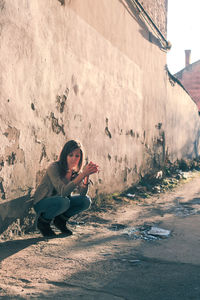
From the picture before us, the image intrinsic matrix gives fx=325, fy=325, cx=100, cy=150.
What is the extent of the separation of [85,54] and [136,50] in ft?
6.96

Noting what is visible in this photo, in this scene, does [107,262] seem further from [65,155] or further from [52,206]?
[65,155]

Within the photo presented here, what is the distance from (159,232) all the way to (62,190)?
3.97ft

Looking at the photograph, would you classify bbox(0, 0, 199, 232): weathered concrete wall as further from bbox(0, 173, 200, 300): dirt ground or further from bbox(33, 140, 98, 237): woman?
bbox(0, 173, 200, 300): dirt ground

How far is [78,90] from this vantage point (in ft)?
13.3

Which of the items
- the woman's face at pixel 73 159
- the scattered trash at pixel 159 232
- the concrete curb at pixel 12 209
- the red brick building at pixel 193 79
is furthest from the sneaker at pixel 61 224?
the red brick building at pixel 193 79

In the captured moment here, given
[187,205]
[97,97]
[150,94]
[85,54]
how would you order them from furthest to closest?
[150,94]
[187,205]
[97,97]
[85,54]

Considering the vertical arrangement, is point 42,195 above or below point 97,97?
below

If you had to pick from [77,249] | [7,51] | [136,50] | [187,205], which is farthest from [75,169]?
[136,50]

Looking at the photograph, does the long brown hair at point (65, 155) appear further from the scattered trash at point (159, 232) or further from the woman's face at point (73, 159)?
the scattered trash at point (159, 232)

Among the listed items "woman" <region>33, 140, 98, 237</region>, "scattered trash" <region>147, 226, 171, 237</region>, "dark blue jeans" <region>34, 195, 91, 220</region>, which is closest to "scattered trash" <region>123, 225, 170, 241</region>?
"scattered trash" <region>147, 226, 171, 237</region>

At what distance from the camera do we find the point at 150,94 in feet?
22.6

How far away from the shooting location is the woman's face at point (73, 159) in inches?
123

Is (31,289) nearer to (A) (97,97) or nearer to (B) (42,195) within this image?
(B) (42,195)

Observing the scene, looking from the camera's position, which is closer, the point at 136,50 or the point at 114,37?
the point at 114,37
